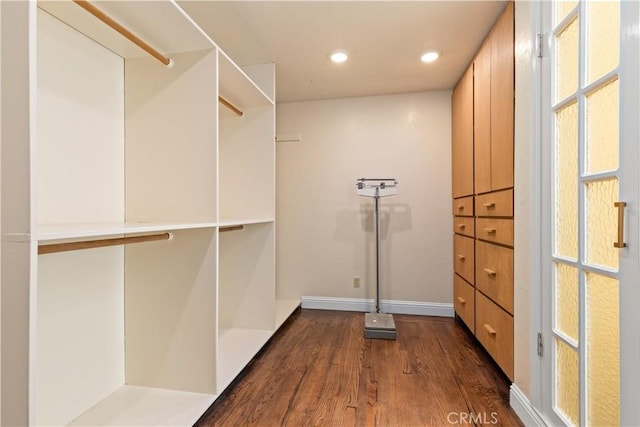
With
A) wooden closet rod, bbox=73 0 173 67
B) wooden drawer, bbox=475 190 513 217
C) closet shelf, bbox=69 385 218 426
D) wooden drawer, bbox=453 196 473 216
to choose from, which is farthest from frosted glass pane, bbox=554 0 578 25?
closet shelf, bbox=69 385 218 426

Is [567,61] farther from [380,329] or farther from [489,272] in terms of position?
[380,329]

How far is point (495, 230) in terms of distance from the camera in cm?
181

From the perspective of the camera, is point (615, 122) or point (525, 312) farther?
point (525, 312)

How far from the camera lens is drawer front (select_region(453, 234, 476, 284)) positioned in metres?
2.27

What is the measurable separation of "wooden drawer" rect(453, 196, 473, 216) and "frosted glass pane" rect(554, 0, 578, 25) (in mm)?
1241

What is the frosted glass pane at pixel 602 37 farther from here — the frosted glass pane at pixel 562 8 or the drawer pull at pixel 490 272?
the drawer pull at pixel 490 272

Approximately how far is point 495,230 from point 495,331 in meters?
0.61

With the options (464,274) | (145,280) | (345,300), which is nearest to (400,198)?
(464,274)

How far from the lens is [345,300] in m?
3.08

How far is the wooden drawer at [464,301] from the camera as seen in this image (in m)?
2.24

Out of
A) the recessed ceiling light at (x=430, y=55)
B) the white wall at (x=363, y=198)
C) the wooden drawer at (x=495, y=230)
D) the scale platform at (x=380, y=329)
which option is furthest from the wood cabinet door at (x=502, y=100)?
the scale platform at (x=380, y=329)

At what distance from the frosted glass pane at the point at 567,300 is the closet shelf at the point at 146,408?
1.60 meters

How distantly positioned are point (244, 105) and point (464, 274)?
2.24 metres

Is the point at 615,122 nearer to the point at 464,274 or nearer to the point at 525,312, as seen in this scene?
the point at 525,312
